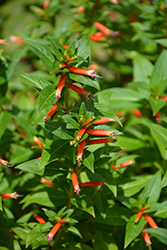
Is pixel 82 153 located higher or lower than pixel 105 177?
higher

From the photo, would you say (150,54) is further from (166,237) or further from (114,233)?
(166,237)

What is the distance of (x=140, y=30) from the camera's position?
2.66 m

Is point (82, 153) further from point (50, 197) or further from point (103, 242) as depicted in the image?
point (103, 242)

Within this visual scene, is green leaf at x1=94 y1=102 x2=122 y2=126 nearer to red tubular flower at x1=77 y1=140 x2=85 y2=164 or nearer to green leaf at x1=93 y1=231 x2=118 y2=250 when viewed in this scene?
red tubular flower at x1=77 y1=140 x2=85 y2=164

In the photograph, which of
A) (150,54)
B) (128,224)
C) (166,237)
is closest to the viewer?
(166,237)

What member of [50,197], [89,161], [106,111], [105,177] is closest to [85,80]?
[106,111]

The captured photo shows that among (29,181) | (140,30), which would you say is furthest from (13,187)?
(140,30)

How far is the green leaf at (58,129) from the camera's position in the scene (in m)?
1.33

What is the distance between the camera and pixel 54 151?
137 centimetres

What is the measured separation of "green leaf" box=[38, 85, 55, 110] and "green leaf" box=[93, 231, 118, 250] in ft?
3.37

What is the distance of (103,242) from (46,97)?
42.3 inches

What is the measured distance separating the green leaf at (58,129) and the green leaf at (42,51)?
32cm

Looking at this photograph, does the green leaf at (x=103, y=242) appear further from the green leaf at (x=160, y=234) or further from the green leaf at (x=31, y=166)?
the green leaf at (x=31, y=166)

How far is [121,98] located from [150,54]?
780mm
